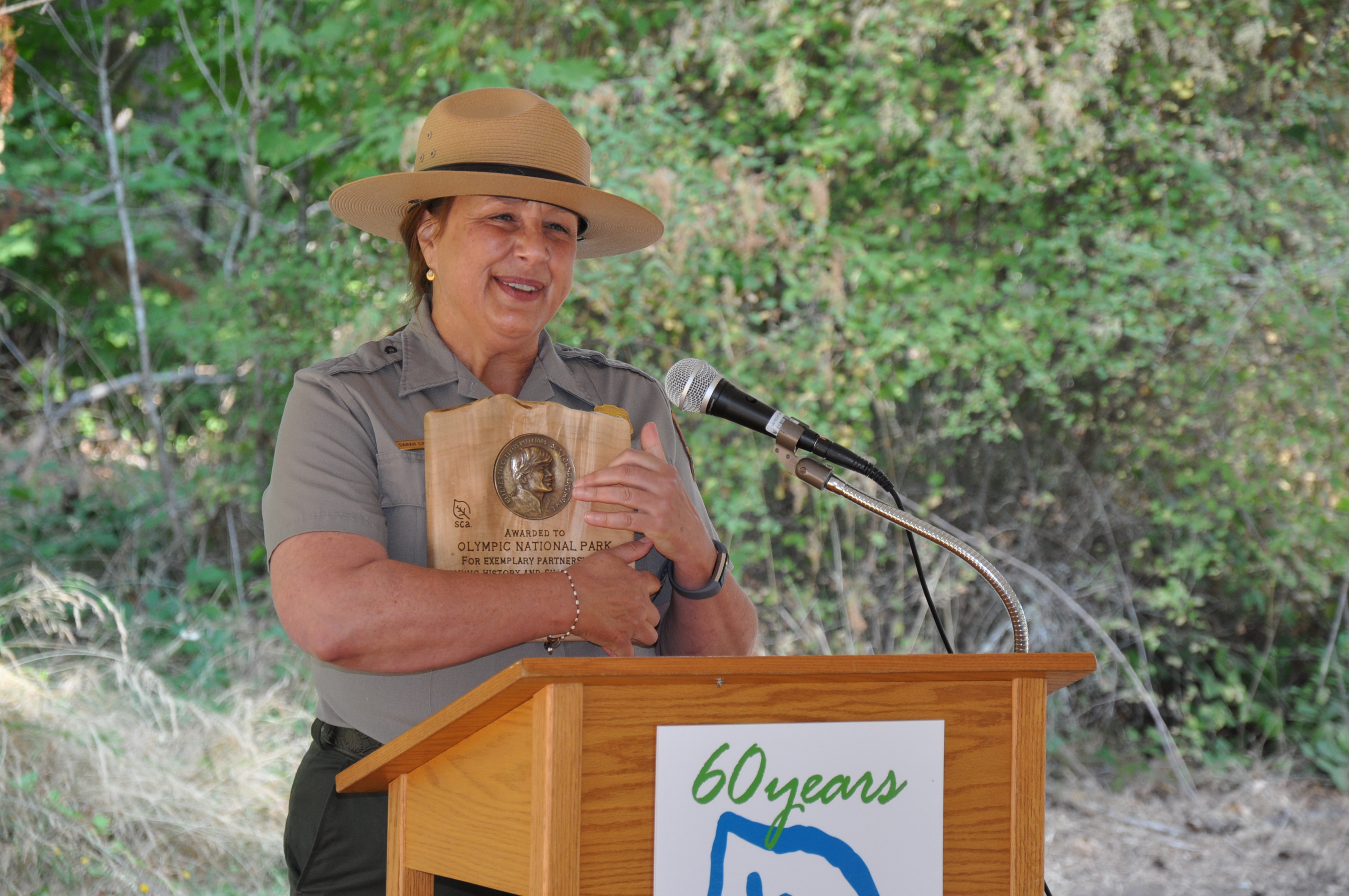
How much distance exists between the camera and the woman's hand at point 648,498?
5.38 ft

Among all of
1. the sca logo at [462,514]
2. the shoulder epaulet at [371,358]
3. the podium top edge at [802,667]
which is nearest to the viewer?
the podium top edge at [802,667]

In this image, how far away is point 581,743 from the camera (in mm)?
1133

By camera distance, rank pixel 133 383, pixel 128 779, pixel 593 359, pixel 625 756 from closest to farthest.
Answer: pixel 625 756
pixel 593 359
pixel 128 779
pixel 133 383

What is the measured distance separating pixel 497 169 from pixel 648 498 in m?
0.67

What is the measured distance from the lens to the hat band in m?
1.93

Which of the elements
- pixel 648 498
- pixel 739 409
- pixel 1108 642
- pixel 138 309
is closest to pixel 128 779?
pixel 648 498

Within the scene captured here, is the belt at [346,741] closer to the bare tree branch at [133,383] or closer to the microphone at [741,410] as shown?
the microphone at [741,410]

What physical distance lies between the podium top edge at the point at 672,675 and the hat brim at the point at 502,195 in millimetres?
956

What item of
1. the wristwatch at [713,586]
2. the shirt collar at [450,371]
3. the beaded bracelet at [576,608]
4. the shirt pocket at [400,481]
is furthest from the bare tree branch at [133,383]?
the beaded bracelet at [576,608]

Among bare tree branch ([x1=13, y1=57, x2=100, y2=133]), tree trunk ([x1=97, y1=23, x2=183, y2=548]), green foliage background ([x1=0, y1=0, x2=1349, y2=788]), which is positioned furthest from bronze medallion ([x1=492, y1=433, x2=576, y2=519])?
bare tree branch ([x1=13, y1=57, x2=100, y2=133])

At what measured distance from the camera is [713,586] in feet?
5.99

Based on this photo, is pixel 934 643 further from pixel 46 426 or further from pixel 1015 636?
pixel 46 426

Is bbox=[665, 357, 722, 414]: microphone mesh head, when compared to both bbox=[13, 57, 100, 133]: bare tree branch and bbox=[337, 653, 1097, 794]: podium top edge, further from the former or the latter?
bbox=[13, 57, 100, 133]: bare tree branch

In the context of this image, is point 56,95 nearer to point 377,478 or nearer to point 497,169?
point 497,169
